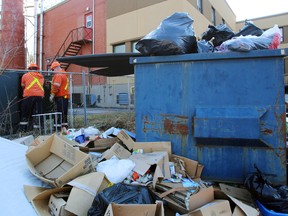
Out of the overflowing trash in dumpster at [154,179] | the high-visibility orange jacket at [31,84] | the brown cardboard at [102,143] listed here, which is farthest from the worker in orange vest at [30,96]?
the overflowing trash in dumpster at [154,179]

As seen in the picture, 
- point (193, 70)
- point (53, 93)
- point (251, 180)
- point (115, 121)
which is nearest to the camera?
point (251, 180)

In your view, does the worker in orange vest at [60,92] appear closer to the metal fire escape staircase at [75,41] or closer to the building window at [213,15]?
the metal fire escape staircase at [75,41]

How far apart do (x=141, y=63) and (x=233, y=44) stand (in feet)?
3.12

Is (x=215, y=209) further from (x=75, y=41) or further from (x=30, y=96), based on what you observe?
(x=75, y=41)

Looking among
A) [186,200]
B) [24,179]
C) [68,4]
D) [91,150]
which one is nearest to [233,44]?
[186,200]

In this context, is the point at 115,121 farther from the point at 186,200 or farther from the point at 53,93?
the point at 186,200

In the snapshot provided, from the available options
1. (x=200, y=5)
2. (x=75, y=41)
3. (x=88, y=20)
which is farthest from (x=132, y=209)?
(x=88, y=20)

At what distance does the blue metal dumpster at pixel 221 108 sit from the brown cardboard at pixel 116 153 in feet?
1.15

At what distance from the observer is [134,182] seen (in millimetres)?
2203

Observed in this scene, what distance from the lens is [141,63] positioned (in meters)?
2.83

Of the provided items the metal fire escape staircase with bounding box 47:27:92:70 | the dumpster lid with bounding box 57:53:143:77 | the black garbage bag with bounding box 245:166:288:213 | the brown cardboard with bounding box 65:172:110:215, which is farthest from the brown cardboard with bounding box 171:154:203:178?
the metal fire escape staircase with bounding box 47:27:92:70

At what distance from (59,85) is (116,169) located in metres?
4.11

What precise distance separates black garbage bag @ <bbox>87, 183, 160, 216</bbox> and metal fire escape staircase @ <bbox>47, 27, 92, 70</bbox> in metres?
14.6

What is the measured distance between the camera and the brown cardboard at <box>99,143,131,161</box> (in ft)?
8.86
